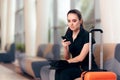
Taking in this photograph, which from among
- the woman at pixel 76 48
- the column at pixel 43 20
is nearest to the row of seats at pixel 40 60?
the column at pixel 43 20

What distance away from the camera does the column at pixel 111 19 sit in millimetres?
4602

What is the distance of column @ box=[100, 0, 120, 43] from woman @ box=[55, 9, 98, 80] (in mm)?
1043

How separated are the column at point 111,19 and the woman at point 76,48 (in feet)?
3.42

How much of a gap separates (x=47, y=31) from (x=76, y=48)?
523 cm

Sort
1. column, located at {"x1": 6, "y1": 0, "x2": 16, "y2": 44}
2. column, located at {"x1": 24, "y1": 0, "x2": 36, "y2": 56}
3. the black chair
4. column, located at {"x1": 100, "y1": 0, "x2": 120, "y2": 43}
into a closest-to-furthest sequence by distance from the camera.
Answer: column, located at {"x1": 100, "y1": 0, "x2": 120, "y2": 43} < column, located at {"x1": 24, "y1": 0, "x2": 36, "y2": 56} < the black chair < column, located at {"x1": 6, "y1": 0, "x2": 16, "y2": 44}

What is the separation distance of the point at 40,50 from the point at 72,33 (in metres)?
4.21

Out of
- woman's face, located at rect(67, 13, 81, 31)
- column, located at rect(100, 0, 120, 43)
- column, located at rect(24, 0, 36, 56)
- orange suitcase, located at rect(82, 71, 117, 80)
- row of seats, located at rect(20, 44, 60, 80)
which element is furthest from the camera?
column, located at rect(24, 0, 36, 56)

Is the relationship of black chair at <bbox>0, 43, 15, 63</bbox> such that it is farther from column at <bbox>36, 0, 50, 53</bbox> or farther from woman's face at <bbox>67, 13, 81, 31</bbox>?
woman's face at <bbox>67, 13, 81, 31</bbox>

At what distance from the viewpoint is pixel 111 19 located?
4746mm

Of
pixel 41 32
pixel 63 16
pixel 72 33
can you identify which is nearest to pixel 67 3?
pixel 63 16

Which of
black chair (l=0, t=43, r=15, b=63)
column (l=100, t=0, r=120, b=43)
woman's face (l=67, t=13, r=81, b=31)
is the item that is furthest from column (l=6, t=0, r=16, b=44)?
woman's face (l=67, t=13, r=81, b=31)

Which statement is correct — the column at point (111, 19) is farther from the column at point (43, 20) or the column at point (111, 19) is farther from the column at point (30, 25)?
the column at point (30, 25)

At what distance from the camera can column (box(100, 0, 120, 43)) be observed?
15.1ft

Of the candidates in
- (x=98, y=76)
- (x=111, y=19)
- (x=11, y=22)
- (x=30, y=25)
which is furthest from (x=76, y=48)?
(x=11, y=22)
